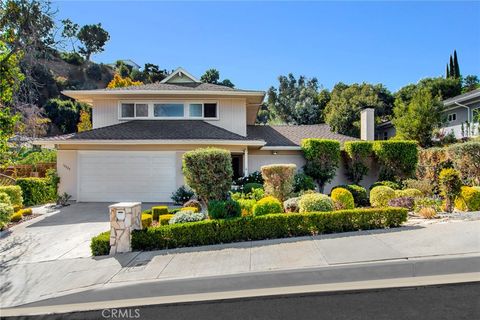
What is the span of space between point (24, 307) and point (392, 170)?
A: 615 inches

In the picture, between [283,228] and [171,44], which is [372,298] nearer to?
[283,228]

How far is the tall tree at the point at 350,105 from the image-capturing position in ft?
111

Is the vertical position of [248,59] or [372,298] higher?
[248,59]

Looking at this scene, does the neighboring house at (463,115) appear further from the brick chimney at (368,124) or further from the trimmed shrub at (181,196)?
the trimmed shrub at (181,196)

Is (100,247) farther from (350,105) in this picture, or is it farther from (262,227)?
(350,105)

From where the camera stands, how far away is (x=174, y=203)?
1363cm

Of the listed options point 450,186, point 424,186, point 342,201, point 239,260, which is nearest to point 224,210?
point 239,260

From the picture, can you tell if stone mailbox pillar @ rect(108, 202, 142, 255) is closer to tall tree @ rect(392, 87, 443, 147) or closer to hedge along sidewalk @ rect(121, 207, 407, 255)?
hedge along sidewalk @ rect(121, 207, 407, 255)

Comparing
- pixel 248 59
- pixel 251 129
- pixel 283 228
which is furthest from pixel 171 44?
pixel 283 228

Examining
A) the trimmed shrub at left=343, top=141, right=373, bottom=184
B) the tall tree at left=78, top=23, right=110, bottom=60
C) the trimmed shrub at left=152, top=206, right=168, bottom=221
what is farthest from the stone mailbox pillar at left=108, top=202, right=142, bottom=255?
the tall tree at left=78, top=23, right=110, bottom=60

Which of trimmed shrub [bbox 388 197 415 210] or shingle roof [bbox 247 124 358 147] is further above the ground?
shingle roof [bbox 247 124 358 147]

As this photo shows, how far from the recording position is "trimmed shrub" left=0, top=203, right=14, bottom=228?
386 inches

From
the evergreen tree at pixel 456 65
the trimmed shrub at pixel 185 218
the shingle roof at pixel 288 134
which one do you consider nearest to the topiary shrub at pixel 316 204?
the trimmed shrub at pixel 185 218

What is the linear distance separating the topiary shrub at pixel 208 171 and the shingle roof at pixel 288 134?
7599 mm
